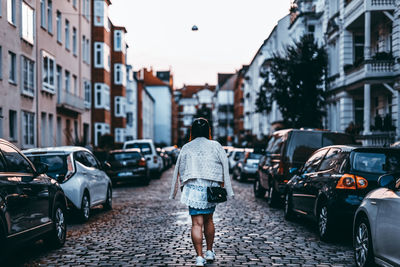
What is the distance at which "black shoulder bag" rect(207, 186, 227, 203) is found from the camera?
7.07 metres

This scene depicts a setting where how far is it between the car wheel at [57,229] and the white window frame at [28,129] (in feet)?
62.5

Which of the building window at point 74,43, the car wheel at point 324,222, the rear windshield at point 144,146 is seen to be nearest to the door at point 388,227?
the car wheel at point 324,222

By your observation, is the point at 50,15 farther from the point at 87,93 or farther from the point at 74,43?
the point at 87,93

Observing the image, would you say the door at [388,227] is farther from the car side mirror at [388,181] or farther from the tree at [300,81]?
the tree at [300,81]

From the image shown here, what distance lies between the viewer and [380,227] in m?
6.18

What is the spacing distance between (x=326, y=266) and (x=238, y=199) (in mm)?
10345

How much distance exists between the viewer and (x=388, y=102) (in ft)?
88.8

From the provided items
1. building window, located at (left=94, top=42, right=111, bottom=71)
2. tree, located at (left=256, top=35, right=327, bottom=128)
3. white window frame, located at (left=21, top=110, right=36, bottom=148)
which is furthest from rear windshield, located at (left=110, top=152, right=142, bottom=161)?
Result: building window, located at (left=94, top=42, right=111, bottom=71)

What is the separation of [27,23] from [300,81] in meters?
13.8

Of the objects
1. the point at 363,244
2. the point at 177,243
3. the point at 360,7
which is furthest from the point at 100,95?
the point at 363,244

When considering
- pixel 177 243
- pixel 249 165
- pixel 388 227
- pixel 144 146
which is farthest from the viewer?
pixel 144 146

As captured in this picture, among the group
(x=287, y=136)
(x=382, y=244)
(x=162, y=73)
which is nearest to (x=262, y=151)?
(x=287, y=136)

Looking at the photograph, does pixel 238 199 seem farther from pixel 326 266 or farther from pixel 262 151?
pixel 326 266

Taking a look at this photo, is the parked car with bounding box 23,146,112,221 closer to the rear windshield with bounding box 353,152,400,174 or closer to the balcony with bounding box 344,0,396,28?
the rear windshield with bounding box 353,152,400,174
